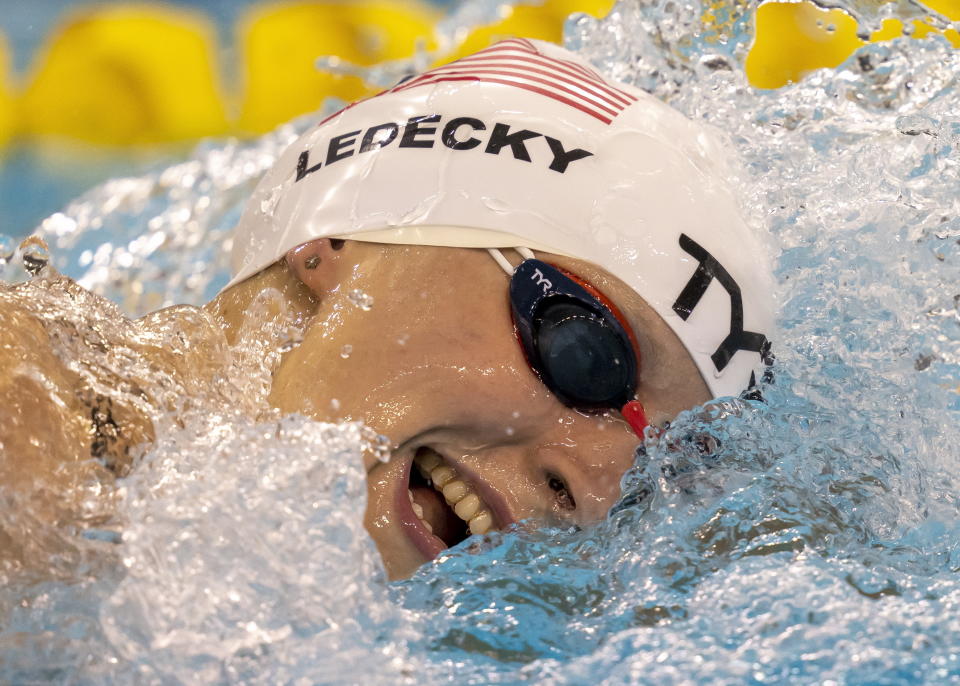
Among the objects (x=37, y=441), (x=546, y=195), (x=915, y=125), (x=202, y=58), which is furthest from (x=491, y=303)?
(x=202, y=58)

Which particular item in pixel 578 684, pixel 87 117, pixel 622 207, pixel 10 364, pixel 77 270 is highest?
pixel 87 117

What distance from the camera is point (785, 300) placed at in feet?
4.81

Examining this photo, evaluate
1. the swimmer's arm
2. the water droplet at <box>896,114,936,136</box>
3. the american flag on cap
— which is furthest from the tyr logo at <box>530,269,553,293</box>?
the water droplet at <box>896,114,936,136</box>

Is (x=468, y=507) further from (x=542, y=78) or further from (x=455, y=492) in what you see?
(x=542, y=78)

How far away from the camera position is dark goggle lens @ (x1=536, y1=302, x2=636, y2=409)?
1.25 meters

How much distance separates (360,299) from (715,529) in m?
0.49

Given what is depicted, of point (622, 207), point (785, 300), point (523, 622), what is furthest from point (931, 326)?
point (523, 622)

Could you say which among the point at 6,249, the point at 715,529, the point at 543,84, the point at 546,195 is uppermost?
the point at 6,249

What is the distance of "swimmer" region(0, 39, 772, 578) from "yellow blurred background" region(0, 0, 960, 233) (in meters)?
1.37

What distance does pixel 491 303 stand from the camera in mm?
1287

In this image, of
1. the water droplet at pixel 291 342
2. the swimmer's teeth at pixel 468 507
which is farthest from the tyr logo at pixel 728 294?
the water droplet at pixel 291 342

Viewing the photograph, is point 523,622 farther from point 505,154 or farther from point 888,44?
point 888,44

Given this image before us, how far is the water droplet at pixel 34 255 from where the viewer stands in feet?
4.45

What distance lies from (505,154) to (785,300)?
0.44 m
